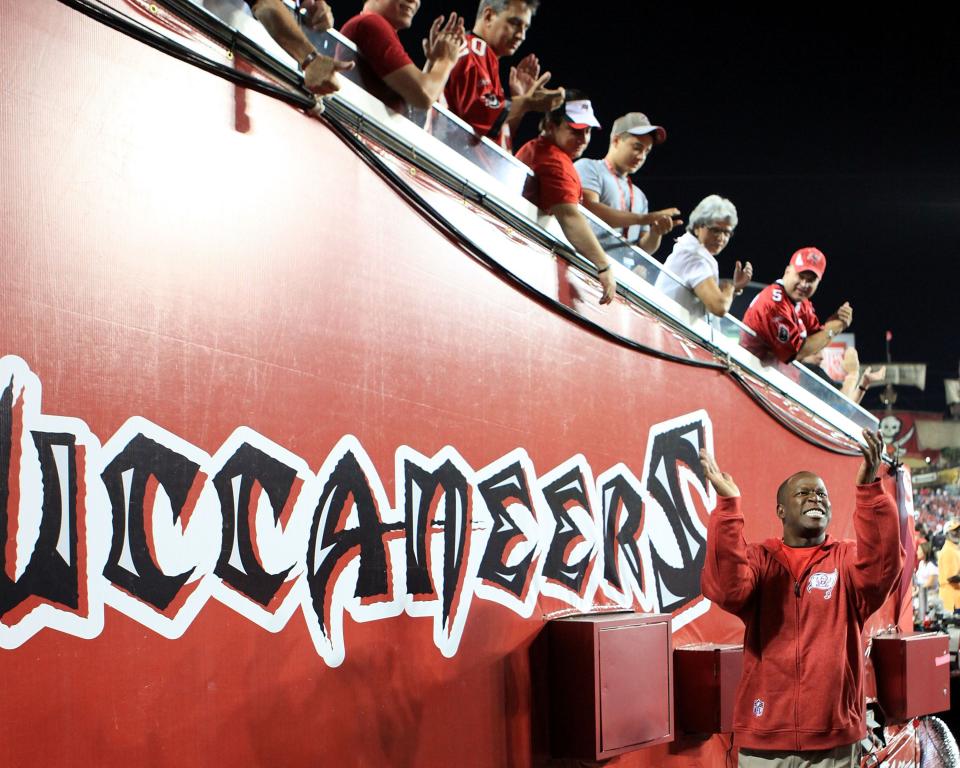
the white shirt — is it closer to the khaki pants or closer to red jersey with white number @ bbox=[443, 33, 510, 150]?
red jersey with white number @ bbox=[443, 33, 510, 150]

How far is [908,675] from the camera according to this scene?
6.89m

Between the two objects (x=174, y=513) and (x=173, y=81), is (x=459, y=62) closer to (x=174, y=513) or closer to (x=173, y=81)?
(x=173, y=81)

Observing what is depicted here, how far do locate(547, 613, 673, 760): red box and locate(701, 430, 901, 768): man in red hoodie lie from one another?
647 millimetres

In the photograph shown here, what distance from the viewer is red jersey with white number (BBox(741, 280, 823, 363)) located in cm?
695

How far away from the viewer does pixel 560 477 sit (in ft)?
16.5

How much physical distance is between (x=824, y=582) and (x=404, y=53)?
2565mm

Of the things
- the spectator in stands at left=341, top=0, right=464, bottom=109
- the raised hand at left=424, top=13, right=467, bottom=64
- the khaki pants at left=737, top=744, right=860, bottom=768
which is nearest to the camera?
the khaki pants at left=737, top=744, right=860, bottom=768

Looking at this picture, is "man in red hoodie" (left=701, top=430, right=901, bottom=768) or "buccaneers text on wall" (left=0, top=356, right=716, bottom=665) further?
"man in red hoodie" (left=701, top=430, right=901, bottom=768)

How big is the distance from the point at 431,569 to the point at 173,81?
1.98 meters

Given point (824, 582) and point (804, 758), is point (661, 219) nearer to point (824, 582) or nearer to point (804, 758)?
point (824, 582)

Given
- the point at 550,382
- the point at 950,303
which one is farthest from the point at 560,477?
the point at 950,303

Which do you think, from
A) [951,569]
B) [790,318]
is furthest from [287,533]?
[951,569]

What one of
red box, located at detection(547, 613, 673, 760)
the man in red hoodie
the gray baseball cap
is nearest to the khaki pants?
the man in red hoodie

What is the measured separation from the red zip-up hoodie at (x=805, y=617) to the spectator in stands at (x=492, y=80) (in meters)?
2.19
